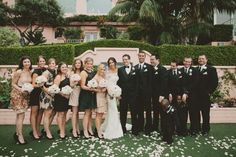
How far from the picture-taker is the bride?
25.8 feet

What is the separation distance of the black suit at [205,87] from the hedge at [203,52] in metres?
7.24

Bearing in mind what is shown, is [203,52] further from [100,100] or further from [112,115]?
[100,100]

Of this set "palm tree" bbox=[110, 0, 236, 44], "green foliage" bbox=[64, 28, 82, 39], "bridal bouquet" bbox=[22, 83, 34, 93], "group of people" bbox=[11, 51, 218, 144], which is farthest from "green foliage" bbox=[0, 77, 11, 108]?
"green foliage" bbox=[64, 28, 82, 39]

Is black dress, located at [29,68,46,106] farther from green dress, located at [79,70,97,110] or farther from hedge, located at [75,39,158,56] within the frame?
hedge, located at [75,39,158,56]

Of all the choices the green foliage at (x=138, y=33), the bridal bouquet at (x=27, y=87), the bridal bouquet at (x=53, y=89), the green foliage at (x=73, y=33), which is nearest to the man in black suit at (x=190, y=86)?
the bridal bouquet at (x=53, y=89)

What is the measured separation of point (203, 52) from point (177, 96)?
776cm

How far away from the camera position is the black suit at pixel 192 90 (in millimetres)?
8094

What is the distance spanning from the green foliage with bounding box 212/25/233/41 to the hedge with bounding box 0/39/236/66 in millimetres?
8727

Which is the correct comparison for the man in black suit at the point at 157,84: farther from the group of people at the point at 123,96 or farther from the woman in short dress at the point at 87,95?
the woman in short dress at the point at 87,95

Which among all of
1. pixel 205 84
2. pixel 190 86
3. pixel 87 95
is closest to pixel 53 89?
pixel 87 95

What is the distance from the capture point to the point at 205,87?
816 centimetres

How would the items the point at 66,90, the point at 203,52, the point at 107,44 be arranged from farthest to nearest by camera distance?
the point at 107,44, the point at 203,52, the point at 66,90

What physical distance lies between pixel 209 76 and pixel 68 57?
29.6 feet

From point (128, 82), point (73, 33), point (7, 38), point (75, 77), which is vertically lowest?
point (128, 82)
